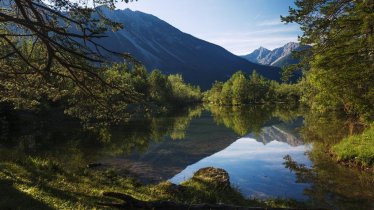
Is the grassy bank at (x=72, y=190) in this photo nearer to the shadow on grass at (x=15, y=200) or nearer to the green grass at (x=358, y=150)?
the shadow on grass at (x=15, y=200)

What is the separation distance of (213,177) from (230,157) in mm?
17918

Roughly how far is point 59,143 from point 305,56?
2948 cm

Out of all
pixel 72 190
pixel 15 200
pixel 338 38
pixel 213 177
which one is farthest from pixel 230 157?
pixel 15 200

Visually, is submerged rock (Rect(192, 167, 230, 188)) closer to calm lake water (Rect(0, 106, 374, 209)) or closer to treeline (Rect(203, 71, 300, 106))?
calm lake water (Rect(0, 106, 374, 209))

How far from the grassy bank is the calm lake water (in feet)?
16.1

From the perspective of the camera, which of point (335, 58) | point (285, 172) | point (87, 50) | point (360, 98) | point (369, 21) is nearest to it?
point (87, 50)

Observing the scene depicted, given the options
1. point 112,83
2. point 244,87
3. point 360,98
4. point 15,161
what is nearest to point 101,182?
point 15,161

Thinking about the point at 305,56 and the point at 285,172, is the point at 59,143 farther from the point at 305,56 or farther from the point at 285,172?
the point at 305,56

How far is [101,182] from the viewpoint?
1880cm

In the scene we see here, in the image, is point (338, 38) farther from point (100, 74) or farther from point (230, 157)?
point (230, 157)

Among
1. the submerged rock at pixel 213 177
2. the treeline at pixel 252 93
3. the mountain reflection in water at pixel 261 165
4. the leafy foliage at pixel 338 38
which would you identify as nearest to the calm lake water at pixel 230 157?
the mountain reflection in water at pixel 261 165

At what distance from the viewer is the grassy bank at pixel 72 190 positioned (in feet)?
38.5

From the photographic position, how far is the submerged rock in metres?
20.8

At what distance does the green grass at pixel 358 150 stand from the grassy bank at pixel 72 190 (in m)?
11.5
